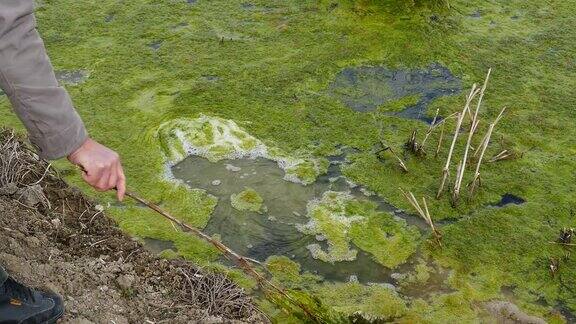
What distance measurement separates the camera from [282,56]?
4488 mm

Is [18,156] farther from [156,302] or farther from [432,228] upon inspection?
[432,228]

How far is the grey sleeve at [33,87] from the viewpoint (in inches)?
62.5

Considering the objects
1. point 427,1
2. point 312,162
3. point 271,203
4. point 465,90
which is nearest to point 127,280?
point 271,203

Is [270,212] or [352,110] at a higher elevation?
[352,110]

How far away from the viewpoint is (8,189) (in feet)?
9.61

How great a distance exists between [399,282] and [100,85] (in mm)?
2239

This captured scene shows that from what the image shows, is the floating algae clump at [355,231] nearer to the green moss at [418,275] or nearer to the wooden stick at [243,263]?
the green moss at [418,275]

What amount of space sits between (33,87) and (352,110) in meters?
2.62

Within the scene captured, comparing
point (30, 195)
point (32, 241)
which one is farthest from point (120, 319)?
point (30, 195)

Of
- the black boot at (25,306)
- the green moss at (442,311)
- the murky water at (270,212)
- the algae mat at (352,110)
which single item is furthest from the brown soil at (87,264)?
the green moss at (442,311)

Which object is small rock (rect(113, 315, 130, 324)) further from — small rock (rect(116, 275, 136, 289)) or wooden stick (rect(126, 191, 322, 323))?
wooden stick (rect(126, 191, 322, 323))

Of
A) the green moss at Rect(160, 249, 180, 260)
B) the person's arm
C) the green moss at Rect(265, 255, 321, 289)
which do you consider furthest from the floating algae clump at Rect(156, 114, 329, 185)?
the person's arm

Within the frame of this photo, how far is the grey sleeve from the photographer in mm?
1589

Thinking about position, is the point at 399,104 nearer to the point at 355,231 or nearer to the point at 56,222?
the point at 355,231
